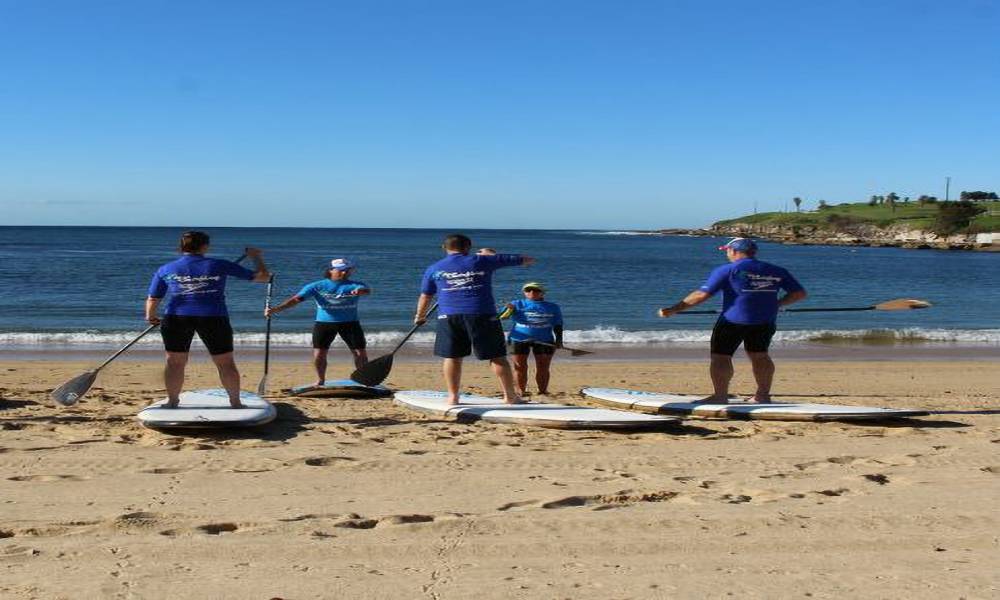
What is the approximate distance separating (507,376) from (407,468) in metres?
2.22

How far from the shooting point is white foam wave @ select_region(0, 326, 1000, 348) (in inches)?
704

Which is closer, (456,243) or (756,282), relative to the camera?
(456,243)

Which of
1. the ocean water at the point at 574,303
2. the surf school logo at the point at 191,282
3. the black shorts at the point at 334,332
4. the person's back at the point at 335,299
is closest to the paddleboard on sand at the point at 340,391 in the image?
the black shorts at the point at 334,332

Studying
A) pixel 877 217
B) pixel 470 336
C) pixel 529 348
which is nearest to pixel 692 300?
pixel 470 336

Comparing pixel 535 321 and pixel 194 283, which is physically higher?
pixel 194 283

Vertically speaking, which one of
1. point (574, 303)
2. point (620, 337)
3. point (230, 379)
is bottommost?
point (574, 303)

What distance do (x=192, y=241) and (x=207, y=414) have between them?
1338 millimetres

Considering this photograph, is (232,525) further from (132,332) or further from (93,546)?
(132,332)

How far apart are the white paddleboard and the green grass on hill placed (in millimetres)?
101430

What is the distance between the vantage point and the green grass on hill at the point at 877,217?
103375 mm

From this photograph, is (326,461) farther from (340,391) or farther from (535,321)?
(535,321)

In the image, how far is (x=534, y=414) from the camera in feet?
24.2

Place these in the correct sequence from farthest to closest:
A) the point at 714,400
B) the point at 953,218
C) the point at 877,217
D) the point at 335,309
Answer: the point at 877,217, the point at 953,218, the point at 335,309, the point at 714,400

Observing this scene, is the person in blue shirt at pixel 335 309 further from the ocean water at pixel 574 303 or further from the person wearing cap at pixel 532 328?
the ocean water at pixel 574 303
